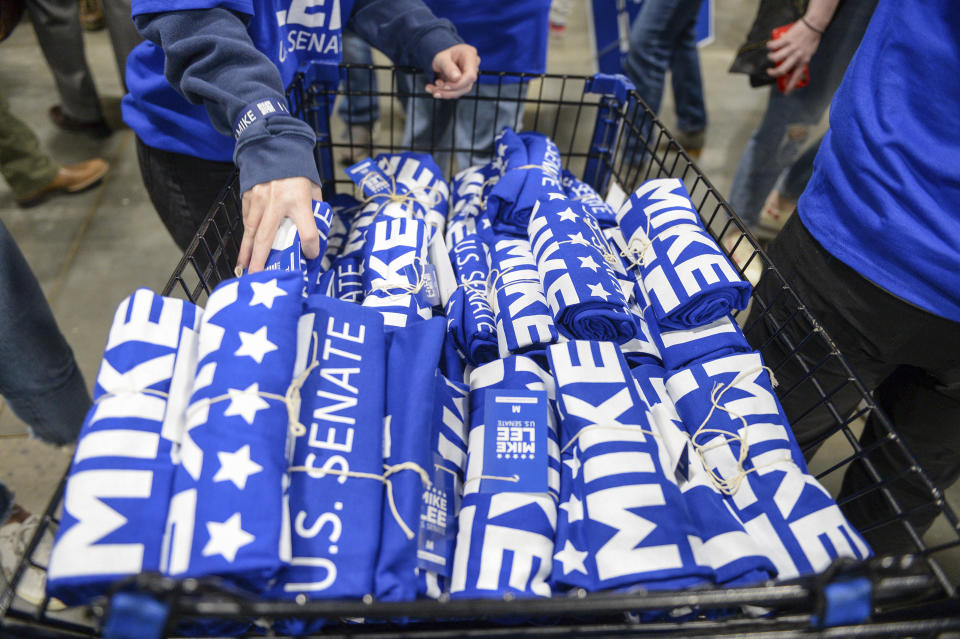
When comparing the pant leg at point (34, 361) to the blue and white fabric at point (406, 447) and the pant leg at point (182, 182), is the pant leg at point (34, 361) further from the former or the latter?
the blue and white fabric at point (406, 447)

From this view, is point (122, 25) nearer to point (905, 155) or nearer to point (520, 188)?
point (520, 188)

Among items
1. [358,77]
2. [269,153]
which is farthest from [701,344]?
[358,77]

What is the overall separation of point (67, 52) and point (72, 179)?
563mm

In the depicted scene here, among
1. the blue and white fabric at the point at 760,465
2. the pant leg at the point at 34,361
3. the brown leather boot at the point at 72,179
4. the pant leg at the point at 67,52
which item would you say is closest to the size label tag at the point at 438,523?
the blue and white fabric at the point at 760,465

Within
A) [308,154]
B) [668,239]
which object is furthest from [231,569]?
[668,239]

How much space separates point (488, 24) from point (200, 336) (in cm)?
117

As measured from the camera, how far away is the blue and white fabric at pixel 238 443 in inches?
19.2

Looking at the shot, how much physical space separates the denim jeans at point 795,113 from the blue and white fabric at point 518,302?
131cm

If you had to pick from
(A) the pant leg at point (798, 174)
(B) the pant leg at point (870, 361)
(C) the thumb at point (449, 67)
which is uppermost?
(A) the pant leg at point (798, 174)

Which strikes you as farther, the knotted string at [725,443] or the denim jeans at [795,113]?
the denim jeans at [795,113]

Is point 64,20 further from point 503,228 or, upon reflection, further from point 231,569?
point 231,569

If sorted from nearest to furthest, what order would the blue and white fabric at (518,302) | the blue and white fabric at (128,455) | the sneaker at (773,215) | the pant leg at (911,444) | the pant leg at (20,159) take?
the blue and white fabric at (128,455), the blue and white fabric at (518,302), the pant leg at (911,444), the pant leg at (20,159), the sneaker at (773,215)

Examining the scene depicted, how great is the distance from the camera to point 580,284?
32.2 inches

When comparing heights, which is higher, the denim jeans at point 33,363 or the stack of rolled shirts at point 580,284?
the denim jeans at point 33,363
